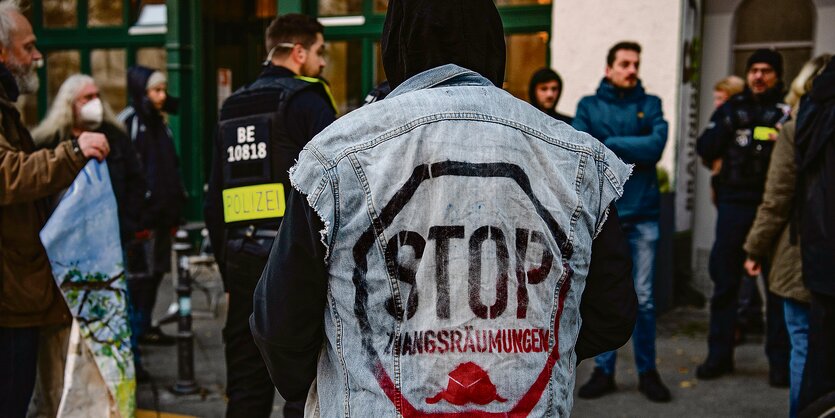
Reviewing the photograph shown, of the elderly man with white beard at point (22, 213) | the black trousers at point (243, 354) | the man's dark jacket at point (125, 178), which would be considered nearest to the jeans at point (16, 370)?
the elderly man with white beard at point (22, 213)

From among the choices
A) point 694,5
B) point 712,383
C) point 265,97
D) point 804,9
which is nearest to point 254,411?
point 265,97

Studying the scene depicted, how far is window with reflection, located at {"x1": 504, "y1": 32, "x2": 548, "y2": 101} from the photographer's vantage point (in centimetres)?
926

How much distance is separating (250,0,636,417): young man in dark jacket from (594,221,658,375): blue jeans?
3836 millimetres

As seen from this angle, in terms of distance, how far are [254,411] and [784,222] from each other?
2.80 metres

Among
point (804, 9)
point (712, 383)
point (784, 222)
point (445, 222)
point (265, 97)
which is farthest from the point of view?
point (804, 9)

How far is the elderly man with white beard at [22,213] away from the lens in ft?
12.2

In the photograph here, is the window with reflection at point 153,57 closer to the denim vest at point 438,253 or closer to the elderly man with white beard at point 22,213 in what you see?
the elderly man with white beard at point 22,213

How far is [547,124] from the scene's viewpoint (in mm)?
2133

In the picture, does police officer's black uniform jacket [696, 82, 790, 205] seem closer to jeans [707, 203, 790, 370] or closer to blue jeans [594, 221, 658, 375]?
jeans [707, 203, 790, 370]

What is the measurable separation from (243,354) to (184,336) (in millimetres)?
1717

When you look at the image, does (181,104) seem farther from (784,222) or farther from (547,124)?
(547,124)

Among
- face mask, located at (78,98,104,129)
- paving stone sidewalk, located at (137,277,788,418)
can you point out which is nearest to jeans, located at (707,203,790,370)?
paving stone sidewalk, located at (137,277,788,418)

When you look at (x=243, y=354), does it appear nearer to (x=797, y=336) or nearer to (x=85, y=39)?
(x=797, y=336)

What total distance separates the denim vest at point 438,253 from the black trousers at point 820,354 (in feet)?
8.16
